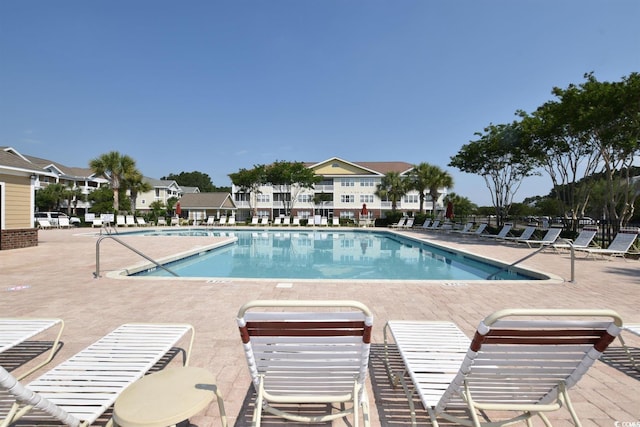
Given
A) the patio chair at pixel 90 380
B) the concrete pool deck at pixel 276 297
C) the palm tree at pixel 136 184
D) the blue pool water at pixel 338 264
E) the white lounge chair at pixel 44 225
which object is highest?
the palm tree at pixel 136 184

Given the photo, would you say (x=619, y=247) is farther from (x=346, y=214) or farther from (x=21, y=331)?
(x=346, y=214)

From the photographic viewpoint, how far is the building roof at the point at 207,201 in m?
51.8

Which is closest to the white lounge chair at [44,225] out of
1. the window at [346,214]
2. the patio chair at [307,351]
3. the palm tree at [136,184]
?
the palm tree at [136,184]

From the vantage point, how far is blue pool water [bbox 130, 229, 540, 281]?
10.9 m

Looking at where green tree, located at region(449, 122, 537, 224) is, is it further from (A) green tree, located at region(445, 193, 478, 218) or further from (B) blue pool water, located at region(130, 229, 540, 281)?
(A) green tree, located at region(445, 193, 478, 218)

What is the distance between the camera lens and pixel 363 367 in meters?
2.11

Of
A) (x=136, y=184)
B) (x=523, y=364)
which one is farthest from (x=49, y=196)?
(x=523, y=364)

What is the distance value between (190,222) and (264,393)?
119ft

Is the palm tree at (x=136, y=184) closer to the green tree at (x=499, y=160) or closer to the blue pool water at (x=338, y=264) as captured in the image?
the blue pool water at (x=338, y=264)

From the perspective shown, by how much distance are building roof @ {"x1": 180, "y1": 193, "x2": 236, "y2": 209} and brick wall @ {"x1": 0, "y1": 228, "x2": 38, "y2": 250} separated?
3721 cm

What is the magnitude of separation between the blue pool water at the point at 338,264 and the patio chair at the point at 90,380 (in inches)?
285

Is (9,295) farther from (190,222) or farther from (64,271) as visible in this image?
(190,222)

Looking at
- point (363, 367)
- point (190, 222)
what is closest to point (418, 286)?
point (363, 367)

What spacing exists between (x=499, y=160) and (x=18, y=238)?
30304 mm
